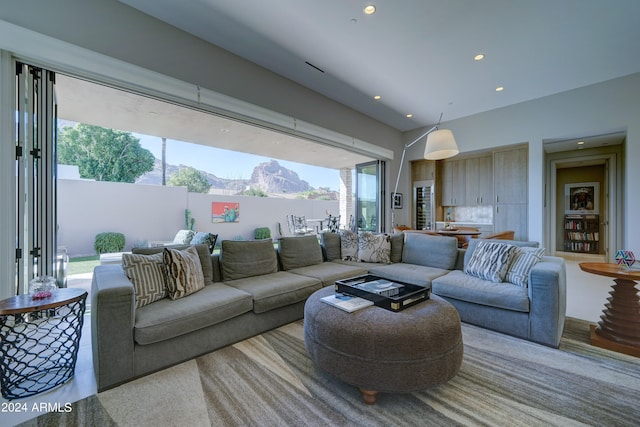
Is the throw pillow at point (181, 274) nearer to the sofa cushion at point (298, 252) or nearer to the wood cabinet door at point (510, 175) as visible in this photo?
the sofa cushion at point (298, 252)

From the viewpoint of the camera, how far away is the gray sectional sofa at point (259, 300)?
65.9 inches

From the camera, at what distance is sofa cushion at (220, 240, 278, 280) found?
2.78 meters

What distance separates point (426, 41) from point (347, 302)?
3.20 meters

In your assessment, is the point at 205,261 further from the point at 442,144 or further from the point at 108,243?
the point at 108,243

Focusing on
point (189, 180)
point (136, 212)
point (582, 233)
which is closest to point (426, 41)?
point (582, 233)

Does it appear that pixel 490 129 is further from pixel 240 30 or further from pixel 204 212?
pixel 204 212

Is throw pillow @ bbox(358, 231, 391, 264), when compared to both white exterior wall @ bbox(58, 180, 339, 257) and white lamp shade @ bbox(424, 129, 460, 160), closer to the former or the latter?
white lamp shade @ bbox(424, 129, 460, 160)

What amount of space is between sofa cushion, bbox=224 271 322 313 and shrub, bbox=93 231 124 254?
5722 millimetres

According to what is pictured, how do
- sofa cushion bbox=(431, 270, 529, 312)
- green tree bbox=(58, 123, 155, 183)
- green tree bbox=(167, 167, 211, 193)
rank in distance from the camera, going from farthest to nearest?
green tree bbox=(167, 167, 211, 193) < green tree bbox=(58, 123, 155, 183) < sofa cushion bbox=(431, 270, 529, 312)

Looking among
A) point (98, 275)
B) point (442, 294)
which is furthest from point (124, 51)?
point (442, 294)

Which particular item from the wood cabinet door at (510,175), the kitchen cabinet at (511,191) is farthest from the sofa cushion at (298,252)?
the wood cabinet door at (510,175)

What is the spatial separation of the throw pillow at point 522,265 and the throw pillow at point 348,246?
1.81 m

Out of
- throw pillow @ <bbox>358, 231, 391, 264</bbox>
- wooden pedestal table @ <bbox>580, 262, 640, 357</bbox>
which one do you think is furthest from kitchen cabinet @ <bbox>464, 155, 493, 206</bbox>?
wooden pedestal table @ <bbox>580, 262, 640, 357</bbox>

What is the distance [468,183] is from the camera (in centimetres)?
635
